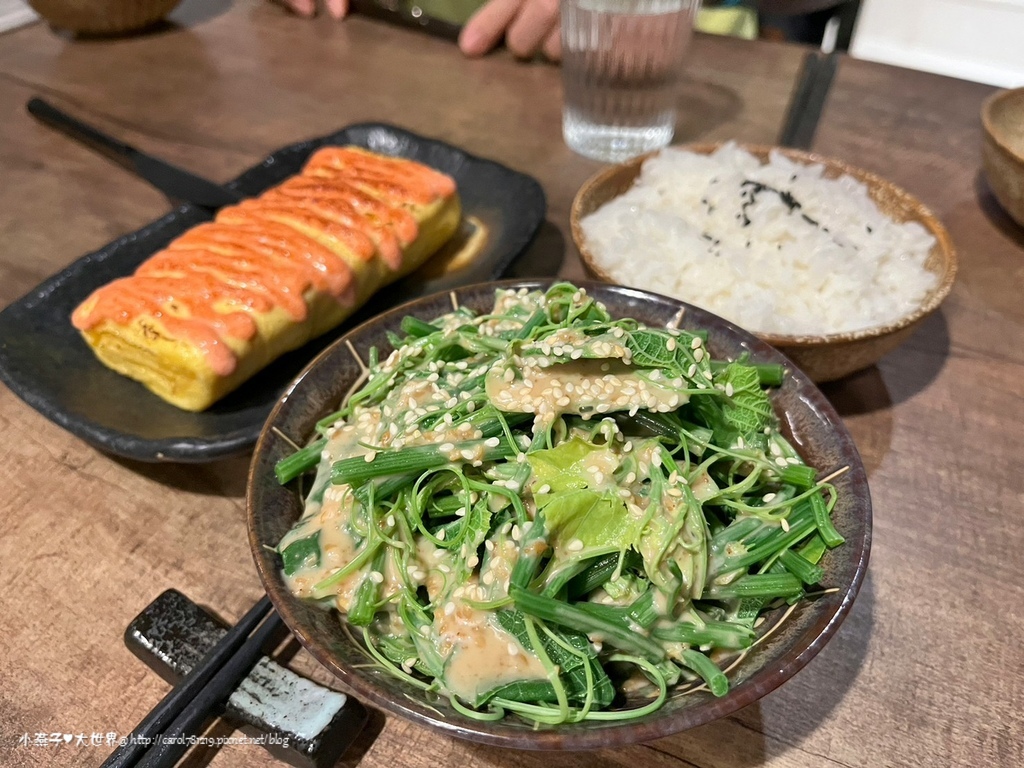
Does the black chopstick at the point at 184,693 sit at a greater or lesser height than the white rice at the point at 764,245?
lesser

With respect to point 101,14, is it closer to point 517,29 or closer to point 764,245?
point 517,29

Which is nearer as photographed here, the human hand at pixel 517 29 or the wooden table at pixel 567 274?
the wooden table at pixel 567 274

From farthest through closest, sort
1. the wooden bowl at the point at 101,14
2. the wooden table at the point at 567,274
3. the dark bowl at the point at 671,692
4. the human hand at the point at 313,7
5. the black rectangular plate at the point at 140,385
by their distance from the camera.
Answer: the human hand at the point at 313,7 < the wooden bowl at the point at 101,14 < the black rectangular plate at the point at 140,385 < the wooden table at the point at 567,274 < the dark bowl at the point at 671,692

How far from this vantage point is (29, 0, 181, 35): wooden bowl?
11.1ft

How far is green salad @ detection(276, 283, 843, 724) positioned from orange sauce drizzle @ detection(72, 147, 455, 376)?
640 mm

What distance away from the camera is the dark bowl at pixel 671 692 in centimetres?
90

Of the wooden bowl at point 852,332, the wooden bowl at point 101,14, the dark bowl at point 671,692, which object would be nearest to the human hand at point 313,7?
the wooden bowl at point 101,14

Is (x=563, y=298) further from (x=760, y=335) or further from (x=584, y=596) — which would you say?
(x=584, y=596)

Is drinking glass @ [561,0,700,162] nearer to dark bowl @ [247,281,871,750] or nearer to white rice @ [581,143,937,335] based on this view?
white rice @ [581,143,937,335]

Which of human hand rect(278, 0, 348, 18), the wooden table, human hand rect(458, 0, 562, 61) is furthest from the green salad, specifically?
human hand rect(278, 0, 348, 18)

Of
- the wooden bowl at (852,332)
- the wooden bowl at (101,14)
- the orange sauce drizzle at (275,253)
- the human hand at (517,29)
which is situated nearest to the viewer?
the wooden bowl at (852,332)

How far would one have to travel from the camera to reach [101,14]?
3.44m

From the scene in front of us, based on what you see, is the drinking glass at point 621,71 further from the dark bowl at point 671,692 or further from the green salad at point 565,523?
the green salad at point 565,523

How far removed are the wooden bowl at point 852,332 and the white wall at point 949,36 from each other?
12.8ft
